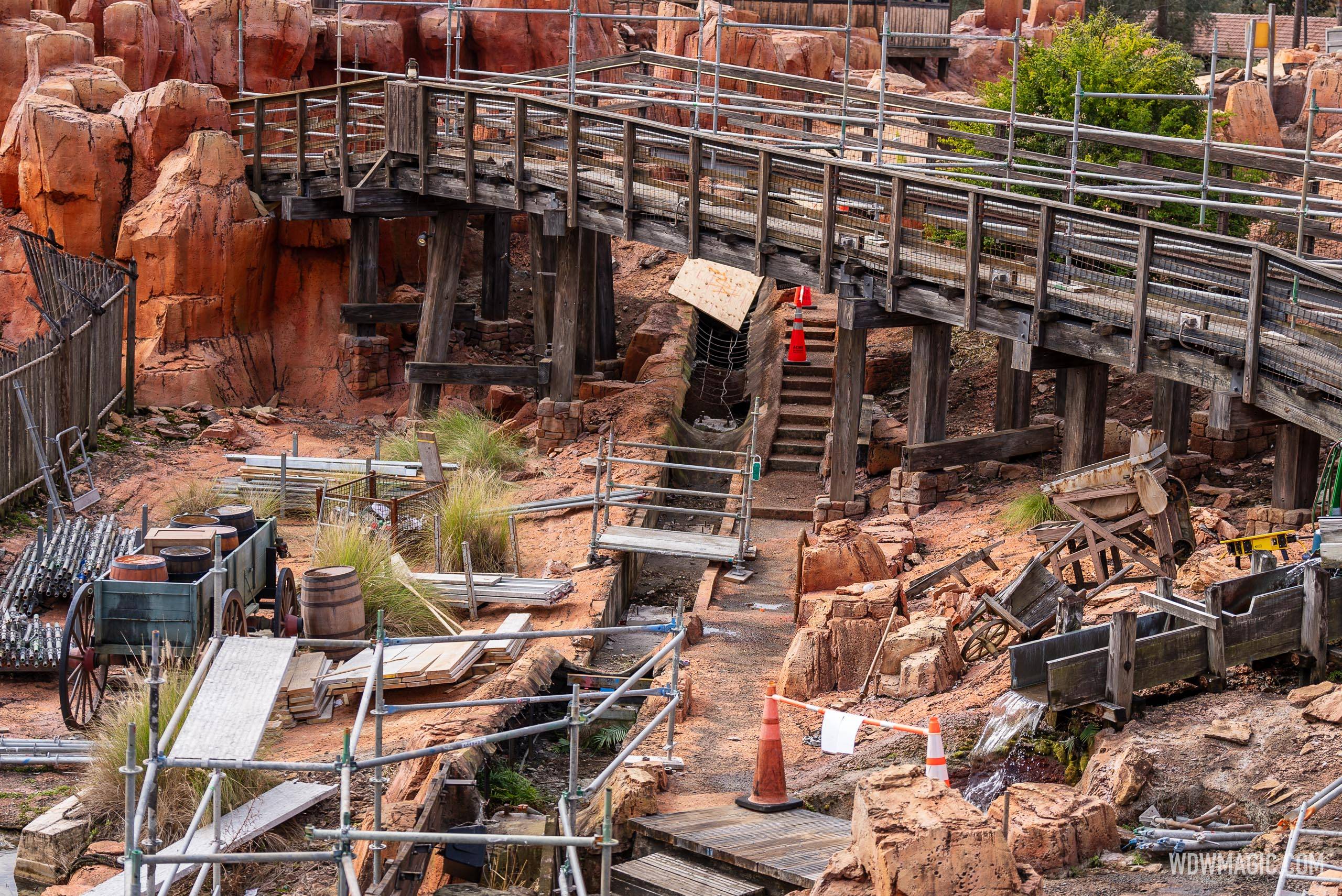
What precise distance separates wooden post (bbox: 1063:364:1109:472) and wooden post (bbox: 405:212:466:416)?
8889 mm

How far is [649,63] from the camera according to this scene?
2552 centimetres

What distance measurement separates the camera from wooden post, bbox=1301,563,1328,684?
9828mm

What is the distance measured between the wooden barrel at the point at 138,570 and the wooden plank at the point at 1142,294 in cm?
762

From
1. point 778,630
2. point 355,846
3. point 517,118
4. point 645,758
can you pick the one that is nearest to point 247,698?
point 355,846

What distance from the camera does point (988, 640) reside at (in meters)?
11.5

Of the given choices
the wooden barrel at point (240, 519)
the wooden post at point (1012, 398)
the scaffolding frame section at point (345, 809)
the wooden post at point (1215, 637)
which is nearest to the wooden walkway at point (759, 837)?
the scaffolding frame section at point (345, 809)

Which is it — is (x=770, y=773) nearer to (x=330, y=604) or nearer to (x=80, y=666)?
(x=330, y=604)

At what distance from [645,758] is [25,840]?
3.62 metres

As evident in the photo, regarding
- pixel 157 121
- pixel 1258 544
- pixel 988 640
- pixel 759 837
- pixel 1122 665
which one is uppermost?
pixel 157 121

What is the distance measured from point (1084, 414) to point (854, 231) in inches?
115

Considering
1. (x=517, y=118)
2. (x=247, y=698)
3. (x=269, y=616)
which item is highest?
(x=517, y=118)

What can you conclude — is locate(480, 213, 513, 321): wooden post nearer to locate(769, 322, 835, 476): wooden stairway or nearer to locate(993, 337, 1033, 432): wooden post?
locate(769, 322, 835, 476): wooden stairway

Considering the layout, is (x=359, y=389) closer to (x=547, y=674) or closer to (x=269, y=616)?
(x=269, y=616)

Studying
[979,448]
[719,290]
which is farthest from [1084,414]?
[719,290]
